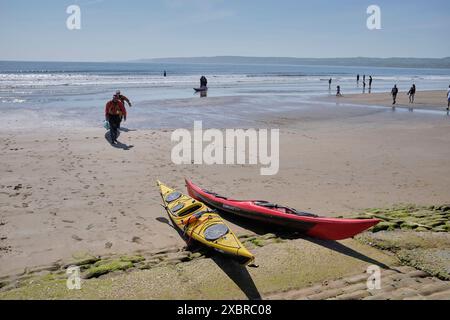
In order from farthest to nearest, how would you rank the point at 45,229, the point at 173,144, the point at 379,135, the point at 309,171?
the point at 379,135, the point at 173,144, the point at 309,171, the point at 45,229

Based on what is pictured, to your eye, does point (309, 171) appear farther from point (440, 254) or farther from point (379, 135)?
point (379, 135)

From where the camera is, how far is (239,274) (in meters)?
5.34

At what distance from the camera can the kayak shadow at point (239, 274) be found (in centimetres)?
492

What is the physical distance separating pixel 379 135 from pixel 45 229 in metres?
12.5

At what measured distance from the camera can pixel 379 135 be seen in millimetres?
15031

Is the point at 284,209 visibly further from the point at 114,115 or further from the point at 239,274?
the point at 114,115

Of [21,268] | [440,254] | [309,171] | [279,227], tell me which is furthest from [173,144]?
[440,254]

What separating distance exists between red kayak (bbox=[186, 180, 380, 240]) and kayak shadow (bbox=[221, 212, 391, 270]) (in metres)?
0.11

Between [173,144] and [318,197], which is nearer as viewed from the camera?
[318,197]
